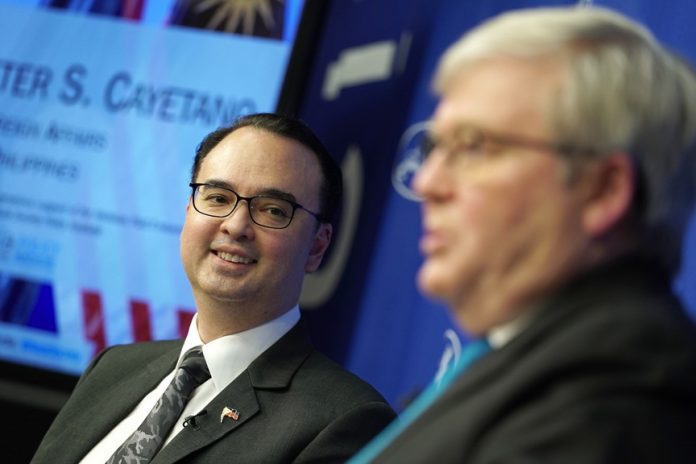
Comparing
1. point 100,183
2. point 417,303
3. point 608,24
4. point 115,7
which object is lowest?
point 100,183

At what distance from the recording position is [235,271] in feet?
8.47

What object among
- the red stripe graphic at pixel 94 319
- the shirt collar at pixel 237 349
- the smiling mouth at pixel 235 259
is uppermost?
the smiling mouth at pixel 235 259

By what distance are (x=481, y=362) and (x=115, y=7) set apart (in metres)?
3.63

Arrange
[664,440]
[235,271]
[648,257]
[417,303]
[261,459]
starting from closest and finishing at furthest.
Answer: [664,440] → [648,257] → [261,459] → [235,271] → [417,303]

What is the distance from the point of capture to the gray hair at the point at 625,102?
1.27 m

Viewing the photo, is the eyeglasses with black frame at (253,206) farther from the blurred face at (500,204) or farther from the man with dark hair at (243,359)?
the blurred face at (500,204)

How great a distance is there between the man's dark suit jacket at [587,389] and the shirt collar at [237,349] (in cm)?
125

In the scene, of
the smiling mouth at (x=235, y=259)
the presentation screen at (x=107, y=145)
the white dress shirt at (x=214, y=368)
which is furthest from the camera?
the presentation screen at (x=107, y=145)

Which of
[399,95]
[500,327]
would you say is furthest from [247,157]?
[500,327]

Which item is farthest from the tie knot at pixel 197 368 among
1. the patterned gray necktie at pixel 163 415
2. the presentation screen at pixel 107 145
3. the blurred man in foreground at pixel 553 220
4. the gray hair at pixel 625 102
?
the presentation screen at pixel 107 145

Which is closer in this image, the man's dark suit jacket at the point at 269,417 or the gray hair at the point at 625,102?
the gray hair at the point at 625,102

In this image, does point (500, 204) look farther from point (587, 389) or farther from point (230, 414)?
point (230, 414)

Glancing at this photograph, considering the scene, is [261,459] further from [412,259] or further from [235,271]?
[412,259]

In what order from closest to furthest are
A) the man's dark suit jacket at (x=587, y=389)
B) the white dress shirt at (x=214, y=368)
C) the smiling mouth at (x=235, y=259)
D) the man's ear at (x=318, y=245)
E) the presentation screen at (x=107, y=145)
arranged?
the man's dark suit jacket at (x=587, y=389), the white dress shirt at (x=214, y=368), the smiling mouth at (x=235, y=259), the man's ear at (x=318, y=245), the presentation screen at (x=107, y=145)
